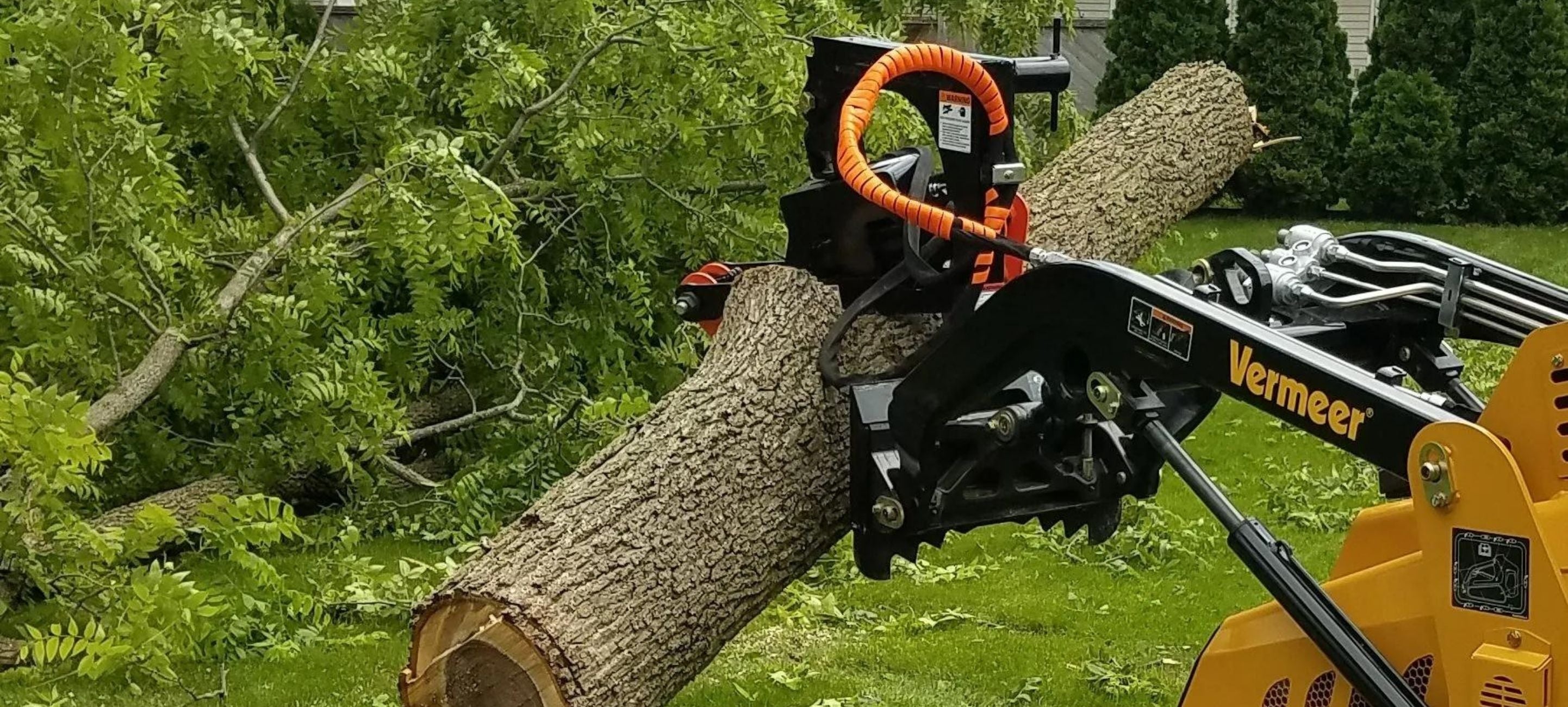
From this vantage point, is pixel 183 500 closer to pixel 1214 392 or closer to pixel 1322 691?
pixel 1214 392

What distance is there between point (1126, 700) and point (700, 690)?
1372 mm

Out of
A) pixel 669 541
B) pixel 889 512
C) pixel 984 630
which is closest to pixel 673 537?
pixel 669 541

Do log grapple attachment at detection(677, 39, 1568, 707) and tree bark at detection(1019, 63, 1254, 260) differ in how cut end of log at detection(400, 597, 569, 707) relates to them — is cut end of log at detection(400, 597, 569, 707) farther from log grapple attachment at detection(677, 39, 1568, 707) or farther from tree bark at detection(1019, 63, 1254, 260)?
tree bark at detection(1019, 63, 1254, 260)

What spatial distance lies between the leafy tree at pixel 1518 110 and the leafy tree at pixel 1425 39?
19 cm

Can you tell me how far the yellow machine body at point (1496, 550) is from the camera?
210cm

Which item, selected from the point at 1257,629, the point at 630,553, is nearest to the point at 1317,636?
the point at 1257,629

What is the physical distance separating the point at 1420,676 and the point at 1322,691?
0.19m

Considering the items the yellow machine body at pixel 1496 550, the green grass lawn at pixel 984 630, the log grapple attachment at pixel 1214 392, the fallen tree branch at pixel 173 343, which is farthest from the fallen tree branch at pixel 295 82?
the yellow machine body at pixel 1496 550

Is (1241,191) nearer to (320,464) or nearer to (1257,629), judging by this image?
(320,464)

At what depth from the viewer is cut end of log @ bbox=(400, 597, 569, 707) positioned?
3277mm

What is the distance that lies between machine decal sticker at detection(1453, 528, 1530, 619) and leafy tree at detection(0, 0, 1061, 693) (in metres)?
2.84

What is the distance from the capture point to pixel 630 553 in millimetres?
3480

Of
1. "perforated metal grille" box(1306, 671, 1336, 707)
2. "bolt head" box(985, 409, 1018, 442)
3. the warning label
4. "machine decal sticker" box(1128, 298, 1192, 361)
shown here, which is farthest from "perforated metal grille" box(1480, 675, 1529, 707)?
the warning label

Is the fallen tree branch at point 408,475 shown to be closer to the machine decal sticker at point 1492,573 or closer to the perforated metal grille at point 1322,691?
the perforated metal grille at point 1322,691
